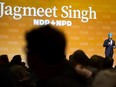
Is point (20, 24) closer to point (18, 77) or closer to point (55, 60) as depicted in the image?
point (18, 77)

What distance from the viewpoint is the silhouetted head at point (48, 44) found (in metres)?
1.55

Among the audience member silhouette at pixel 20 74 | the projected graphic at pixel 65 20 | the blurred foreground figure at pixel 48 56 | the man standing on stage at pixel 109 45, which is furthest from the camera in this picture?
the projected graphic at pixel 65 20

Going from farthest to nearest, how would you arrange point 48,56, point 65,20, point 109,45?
point 65,20
point 109,45
point 48,56

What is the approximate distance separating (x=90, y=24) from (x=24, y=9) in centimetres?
226

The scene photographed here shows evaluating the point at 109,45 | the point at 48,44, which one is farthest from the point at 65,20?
the point at 48,44

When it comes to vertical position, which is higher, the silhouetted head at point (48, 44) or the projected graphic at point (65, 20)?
the projected graphic at point (65, 20)

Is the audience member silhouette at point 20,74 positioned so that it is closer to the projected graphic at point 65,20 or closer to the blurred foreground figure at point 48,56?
the blurred foreground figure at point 48,56

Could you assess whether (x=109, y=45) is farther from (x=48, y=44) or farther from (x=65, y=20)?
(x=48, y=44)

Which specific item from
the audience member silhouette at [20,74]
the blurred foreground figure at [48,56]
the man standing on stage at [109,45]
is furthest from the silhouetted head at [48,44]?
the man standing on stage at [109,45]

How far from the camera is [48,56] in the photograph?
1.55 metres

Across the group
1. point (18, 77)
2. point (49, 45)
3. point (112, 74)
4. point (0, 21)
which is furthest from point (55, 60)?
point (0, 21)

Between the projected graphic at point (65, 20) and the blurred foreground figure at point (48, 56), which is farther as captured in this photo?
the projected graphic at point (65, 20)

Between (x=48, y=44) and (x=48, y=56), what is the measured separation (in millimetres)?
50

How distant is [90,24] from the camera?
40.9 ft
